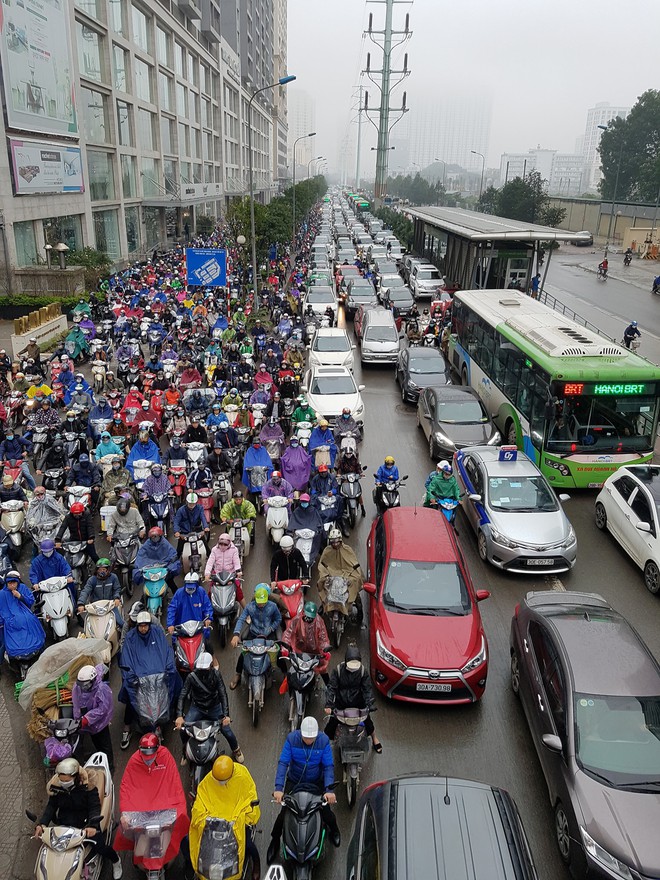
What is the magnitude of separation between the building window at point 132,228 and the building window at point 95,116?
5.15 metres

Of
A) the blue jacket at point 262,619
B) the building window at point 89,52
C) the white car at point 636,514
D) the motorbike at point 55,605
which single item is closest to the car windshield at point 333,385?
the white car at point 636,514

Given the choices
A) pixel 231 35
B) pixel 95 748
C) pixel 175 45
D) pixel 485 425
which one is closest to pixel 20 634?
pixel 95 748

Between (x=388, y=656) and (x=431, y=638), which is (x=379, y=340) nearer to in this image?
(x=431, y=638)

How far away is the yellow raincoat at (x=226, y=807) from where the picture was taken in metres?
5.22

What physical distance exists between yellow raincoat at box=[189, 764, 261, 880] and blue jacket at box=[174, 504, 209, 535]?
4902 mm

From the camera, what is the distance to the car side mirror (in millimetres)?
5743

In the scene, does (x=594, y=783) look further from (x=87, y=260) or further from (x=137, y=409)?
(x=87, y=260)

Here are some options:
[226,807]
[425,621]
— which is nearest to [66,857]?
[226,807]

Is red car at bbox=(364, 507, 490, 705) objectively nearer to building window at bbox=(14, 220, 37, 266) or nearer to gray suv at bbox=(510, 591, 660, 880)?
gray suv at bbox=(510, 591, 660, 880)

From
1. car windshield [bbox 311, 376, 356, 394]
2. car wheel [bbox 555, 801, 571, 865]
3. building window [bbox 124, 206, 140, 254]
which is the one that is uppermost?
building window [bbox 124, 206, 140, 254]

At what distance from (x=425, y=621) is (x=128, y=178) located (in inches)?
1649

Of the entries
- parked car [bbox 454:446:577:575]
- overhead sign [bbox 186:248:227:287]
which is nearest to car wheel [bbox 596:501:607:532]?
parked car [bbox 454:446:577:575]

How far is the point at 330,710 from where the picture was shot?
6.44 m

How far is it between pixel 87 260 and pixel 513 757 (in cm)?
3093
